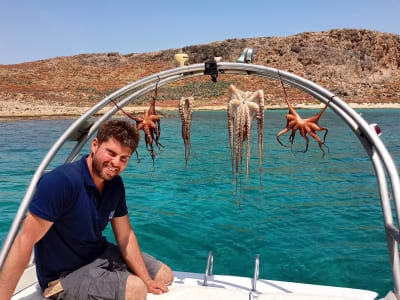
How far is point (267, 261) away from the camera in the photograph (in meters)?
5.55

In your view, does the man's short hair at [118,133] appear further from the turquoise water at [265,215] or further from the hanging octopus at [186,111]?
the turquoise water at [265,215]

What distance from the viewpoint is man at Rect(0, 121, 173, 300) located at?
2.16 m

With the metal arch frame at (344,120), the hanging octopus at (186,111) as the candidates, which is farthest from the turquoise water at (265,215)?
the hanging octopus at (186,111)

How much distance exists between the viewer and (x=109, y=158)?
242 centimetres

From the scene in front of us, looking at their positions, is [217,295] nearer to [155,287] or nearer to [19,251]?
[155,287]

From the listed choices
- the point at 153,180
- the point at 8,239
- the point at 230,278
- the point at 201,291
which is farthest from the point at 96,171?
the point at 153,180

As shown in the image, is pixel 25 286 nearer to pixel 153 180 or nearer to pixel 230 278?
pixel 230 278

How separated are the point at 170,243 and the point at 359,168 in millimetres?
8871

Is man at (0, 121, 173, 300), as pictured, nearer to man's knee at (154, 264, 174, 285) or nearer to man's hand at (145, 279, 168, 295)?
man's hand at (145, 279, 168, 295)

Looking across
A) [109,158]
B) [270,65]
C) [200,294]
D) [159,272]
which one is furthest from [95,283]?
[270,65]

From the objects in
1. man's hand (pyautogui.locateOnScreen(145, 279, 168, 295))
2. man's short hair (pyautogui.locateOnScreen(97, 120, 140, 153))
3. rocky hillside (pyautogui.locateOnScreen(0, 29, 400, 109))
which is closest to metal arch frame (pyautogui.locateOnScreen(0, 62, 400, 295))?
man's short hair (pyautogui.locateOnScreen(97, 120, 140, 153))

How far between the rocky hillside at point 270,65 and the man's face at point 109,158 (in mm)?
50560

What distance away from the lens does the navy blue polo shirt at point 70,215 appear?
7.10 feet

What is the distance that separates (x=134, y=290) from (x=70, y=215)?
79 centimetres
